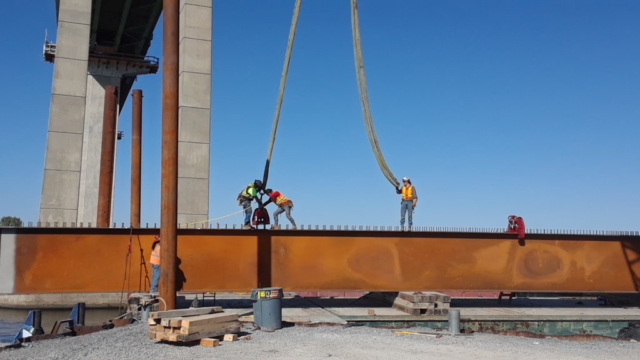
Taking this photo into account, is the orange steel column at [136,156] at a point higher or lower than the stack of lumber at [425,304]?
higher

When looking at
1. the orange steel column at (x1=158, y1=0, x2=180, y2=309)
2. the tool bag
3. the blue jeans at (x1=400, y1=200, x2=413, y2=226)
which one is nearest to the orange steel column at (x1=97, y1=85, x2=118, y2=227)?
the tool bag

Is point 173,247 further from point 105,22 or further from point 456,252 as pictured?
point 105,22

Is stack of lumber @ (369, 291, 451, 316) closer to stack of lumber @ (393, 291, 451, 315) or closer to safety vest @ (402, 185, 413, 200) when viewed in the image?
stack of lumber @ (393, 291, 451, 315)

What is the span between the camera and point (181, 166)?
656 inches

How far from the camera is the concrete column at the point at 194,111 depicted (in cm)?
1664

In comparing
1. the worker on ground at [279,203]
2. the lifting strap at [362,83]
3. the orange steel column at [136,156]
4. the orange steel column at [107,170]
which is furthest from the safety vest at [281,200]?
the orange steel column at [136,156]

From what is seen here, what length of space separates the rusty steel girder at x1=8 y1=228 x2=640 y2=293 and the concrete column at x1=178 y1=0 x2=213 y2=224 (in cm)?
434

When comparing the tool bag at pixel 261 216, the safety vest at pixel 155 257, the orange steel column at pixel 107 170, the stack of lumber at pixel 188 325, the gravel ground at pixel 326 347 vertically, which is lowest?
the gravel ground at pixel 326 347

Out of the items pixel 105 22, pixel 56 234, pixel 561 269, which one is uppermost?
pixel 105 22

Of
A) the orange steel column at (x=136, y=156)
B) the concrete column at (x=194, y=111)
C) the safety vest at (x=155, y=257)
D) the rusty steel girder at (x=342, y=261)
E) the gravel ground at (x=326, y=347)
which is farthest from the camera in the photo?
the orange steel column at (x=136, y=156)

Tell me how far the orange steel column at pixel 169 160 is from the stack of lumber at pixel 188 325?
41.1 inches

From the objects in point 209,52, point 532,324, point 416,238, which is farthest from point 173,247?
point 209,52

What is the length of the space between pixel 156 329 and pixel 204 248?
142 inches

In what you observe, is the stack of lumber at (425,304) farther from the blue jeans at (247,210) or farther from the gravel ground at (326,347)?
the blue jeans at (247,210)
